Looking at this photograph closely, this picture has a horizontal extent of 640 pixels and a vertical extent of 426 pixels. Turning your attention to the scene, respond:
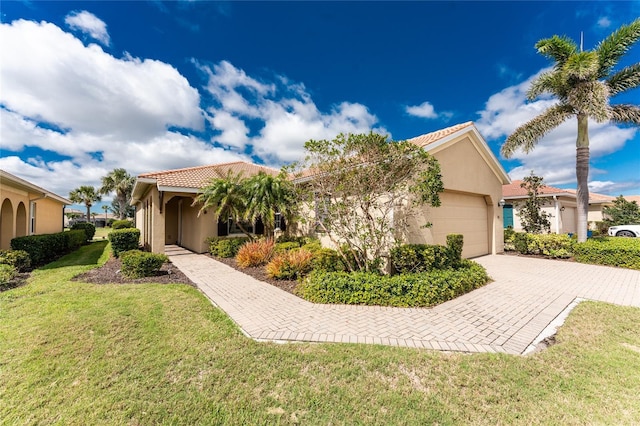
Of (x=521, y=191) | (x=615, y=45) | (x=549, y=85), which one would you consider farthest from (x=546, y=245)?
(x=521, y=191)

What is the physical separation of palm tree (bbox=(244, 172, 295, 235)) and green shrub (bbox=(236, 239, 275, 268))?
58.4 inches

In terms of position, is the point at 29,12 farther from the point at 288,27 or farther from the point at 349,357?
the point at 349,357

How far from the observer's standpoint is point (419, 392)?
3051 mm

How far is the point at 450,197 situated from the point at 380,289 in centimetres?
724

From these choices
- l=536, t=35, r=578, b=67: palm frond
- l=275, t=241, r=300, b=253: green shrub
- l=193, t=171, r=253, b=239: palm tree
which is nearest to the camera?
l=275, t=241, r=300, b=253: green shrub

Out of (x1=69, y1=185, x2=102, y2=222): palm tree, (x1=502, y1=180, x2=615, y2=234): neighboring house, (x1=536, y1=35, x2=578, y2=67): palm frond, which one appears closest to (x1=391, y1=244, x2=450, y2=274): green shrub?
(x1=536, y1=35, x2=578, y2=67): palm frond

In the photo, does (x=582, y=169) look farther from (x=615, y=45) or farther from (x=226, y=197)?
(x=226, y=197)

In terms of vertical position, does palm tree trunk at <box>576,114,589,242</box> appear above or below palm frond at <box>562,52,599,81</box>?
below

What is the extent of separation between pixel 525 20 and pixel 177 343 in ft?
51.8

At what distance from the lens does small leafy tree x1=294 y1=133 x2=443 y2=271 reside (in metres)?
7.04

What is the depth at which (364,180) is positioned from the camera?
7.13 m

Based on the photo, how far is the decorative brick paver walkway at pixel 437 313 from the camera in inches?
173

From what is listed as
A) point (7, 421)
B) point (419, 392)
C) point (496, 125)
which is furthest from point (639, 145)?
point (7, 421)

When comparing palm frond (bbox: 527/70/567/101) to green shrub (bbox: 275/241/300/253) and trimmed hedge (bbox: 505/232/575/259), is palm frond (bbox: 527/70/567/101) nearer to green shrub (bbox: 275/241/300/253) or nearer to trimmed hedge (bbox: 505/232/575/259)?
trimmed hedge (bbox: 505/232/575/259)
